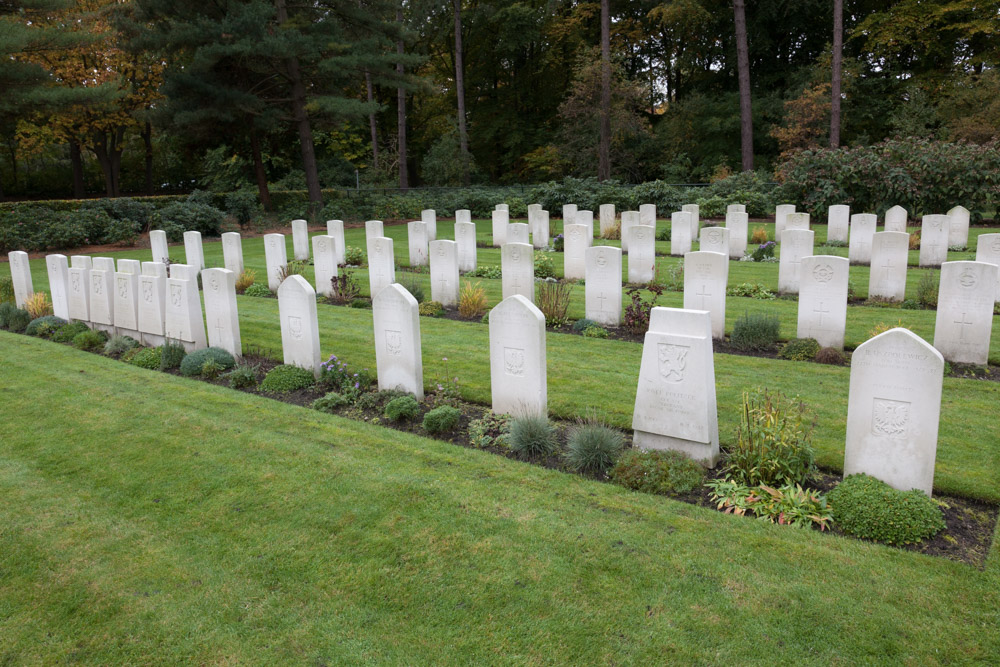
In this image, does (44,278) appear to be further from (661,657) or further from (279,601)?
(661,657)

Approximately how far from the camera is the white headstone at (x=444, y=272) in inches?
502

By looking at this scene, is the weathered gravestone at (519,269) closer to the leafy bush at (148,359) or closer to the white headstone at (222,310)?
the white headstone at (222,310)

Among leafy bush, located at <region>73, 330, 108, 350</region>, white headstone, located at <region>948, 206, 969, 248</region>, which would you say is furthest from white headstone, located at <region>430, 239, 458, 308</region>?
white headstone, located at <region>948, 206, 969, 248</region>

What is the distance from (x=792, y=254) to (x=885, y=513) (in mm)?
9057

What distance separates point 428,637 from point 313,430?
11.1 ft

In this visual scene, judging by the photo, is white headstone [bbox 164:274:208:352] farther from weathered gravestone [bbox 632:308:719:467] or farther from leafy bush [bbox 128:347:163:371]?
weathered gravestone [bbox 632:308:719:467]

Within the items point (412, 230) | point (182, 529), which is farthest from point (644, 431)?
point (412, 230)

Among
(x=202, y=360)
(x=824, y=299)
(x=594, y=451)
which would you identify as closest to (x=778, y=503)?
(x=594, y=451)

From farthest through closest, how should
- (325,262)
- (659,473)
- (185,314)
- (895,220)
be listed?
(895,220) → (325,262) → (185,314) → (659,473)

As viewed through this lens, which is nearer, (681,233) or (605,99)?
(681,233)

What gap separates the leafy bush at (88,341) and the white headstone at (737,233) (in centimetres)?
1442

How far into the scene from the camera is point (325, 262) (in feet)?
46.8

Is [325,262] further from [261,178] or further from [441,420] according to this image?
[261,178]

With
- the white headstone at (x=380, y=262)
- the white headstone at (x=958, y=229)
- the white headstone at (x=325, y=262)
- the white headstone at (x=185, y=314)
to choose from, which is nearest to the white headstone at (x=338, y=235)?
the white headstone at (x=325, y=262)
